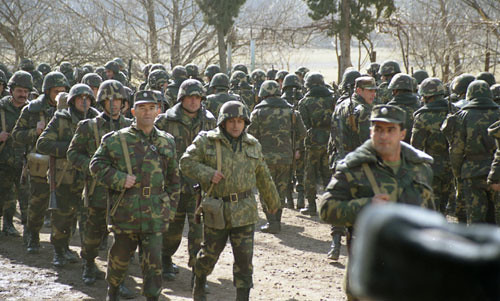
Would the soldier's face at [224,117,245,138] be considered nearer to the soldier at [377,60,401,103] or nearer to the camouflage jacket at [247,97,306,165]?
the camouflage jacket at [247,97,306,165]

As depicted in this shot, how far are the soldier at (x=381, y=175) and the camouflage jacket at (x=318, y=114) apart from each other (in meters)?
6.31

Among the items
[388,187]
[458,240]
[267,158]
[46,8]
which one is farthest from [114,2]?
[458,240]

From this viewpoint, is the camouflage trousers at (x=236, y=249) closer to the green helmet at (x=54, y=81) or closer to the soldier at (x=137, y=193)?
the soldier at (x=137, y=193)

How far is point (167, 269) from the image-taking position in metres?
7.43

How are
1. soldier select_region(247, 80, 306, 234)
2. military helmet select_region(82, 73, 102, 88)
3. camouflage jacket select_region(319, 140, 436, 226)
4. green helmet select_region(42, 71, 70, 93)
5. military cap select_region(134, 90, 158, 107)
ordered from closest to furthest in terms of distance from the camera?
camouflage jacket select_region(319, 140, 436, 226) < military cap select_region(134, 90, 158, 107) < green helmet select_region(42, 71, 70, 93) < military helmet select_region(82, 73, 102, 88) < soldier select_region(247, 80, 306, 234)

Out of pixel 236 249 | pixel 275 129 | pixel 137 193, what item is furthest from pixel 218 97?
pixel 137 193

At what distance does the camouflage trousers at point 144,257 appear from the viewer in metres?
5.73

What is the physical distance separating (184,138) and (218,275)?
1738mm

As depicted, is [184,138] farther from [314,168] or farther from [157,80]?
[157,80]

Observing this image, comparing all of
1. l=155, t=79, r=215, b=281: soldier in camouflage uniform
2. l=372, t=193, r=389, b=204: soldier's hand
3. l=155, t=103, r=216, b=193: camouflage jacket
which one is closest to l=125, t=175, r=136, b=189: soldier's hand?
l=155, t=79, r=215, b=281: soldier in camouflage uniform

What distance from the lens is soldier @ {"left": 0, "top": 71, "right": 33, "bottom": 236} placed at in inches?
349

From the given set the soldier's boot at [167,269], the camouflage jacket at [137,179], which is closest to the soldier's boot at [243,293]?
the camouflage jacket at [137,179]

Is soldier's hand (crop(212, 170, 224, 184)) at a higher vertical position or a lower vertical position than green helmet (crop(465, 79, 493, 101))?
lower

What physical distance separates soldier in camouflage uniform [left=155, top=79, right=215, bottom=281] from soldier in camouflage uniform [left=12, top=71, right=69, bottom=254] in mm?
1803
